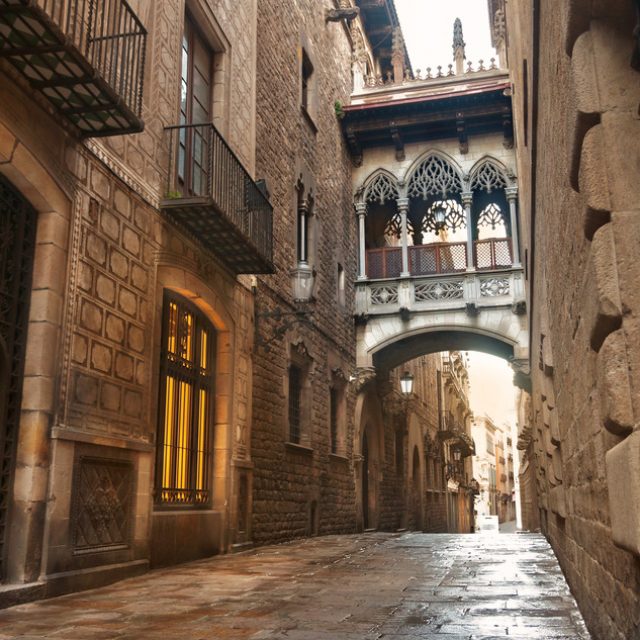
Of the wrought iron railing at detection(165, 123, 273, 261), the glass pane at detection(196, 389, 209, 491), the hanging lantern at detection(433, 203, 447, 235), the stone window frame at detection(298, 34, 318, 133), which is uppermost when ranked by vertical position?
the stone window frame at detection(298, 34, 318, 133)

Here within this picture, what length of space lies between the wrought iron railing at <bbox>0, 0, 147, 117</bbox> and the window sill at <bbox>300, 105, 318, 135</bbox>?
8.14 meters

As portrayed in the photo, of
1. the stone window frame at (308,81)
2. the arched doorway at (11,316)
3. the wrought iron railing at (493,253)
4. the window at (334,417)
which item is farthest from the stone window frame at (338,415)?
the arched doorway at (11,316)

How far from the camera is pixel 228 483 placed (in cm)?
1075

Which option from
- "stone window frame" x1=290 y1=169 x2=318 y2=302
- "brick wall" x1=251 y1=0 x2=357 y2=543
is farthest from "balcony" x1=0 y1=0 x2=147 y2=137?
"stone window frame" x1=290 y1=169 x2=318 y2=302

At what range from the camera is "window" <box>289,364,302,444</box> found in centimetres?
1479

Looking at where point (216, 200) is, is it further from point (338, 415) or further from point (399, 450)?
point (399, 450)

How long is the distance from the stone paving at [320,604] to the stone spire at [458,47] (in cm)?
1474

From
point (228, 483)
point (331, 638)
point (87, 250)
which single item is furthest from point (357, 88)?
point (331, 638)

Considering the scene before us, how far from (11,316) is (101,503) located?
206 cm

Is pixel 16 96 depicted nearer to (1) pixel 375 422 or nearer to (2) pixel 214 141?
(2) pixel 214 141

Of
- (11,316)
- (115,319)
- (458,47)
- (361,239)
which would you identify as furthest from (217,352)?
(458,47)

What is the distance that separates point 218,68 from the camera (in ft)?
38.2

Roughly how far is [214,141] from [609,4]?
27.8ft

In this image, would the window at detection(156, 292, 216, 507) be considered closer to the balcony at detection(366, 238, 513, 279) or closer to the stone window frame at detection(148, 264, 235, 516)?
the stone window frame at detection(148, 264, 235, 516)
